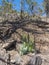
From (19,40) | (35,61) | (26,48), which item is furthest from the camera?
(19,40)

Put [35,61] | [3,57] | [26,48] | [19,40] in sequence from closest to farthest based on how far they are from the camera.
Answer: [35,61], [3,57], [26,48], [19,40]

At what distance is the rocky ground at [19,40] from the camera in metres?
5.86

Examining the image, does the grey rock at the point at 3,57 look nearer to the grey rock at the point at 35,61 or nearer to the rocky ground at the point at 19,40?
the rocky ground at the point at 19,40

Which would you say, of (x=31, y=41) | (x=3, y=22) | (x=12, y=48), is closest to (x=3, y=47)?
(x=12, y=48)

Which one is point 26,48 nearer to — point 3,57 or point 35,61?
point 3,57

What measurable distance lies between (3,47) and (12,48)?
293mm

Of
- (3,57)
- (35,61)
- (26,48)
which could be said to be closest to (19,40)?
(26,48)

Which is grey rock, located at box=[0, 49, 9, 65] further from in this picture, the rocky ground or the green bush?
the green bush

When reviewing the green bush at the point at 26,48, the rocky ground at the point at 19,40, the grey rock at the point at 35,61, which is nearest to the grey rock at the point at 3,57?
the rocky ground at the point at 19,40

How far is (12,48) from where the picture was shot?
6.88 m

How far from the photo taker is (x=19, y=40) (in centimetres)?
712

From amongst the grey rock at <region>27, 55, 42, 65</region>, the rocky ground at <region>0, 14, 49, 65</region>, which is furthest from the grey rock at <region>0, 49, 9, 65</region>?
the grey rock at <region>27, 55, 42, 65</region>

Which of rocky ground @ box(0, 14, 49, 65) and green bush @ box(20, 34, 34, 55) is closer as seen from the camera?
rocky ground @ box(0, 14, 49, 65)

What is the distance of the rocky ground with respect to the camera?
19.2 feet
